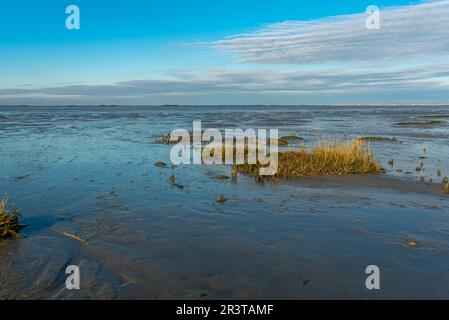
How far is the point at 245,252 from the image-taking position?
7.88 m

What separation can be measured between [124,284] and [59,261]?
1.65m

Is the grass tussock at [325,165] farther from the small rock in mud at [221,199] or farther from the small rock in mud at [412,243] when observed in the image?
the small rock in mud at [412,243]

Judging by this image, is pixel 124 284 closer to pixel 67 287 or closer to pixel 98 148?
pixel 67 287

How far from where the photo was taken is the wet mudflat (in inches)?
256

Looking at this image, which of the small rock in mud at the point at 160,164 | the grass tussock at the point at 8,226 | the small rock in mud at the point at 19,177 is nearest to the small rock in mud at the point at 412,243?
the grass tussock at the point at 8,226

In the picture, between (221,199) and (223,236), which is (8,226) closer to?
(223,236)

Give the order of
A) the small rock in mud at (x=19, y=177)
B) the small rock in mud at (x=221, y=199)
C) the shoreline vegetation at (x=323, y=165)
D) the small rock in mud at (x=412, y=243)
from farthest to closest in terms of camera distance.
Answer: the shoreline vegetation at (x=323, y=165)
the small rock in mud at (x=19, y=177)
the small rock in mud at (x=221, y=199)
the small rock in mud at (x=412, y=243)

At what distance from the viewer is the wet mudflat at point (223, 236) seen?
649 cm

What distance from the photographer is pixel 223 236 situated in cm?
876

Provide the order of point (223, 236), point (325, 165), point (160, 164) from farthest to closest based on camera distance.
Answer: point (160, 164)
point (325, 165)
point (223, 236)

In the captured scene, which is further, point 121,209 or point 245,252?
point 121,209

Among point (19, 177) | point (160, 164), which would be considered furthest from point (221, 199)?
point (19, 177)
